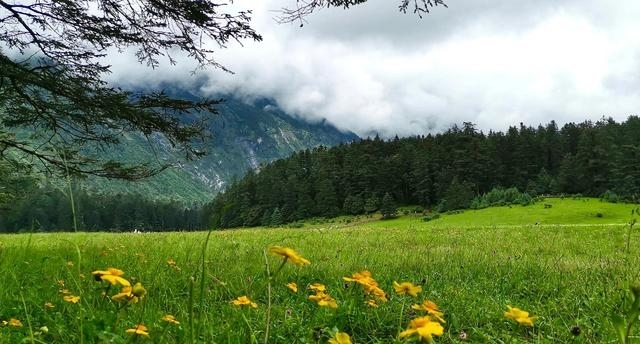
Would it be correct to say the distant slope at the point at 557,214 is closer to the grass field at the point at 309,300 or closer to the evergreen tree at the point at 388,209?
the evergreen tree at the point at 388,209

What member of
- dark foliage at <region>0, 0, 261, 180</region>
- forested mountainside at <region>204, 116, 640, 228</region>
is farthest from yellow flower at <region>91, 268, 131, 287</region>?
forested mountainside at <region>204, 116, 640, 228</region>

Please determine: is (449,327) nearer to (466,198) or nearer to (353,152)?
(466,198)

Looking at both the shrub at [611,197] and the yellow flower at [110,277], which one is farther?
the shrub at [611,197]

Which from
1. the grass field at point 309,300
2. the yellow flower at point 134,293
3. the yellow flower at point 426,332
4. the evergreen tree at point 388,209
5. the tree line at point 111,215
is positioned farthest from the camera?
the tree line at point 111,215

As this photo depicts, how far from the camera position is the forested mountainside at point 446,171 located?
8112 centimetres

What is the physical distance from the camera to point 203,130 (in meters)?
7.82

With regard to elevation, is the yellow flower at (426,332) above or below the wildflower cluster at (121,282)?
below

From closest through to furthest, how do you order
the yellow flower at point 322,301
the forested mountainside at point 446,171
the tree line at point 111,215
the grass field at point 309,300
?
the yellow flower at point 322,301, the grass field at point 309,300, the forested mountainside at point 446,171, the tree line at point 111,215

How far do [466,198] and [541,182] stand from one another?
15.3 m

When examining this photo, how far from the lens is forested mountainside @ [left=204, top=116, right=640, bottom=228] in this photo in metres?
81.1

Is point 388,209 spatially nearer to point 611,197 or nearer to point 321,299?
point 611,197

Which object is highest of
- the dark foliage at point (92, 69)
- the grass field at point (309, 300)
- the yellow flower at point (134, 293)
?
the dark foliage at point (92, 69)

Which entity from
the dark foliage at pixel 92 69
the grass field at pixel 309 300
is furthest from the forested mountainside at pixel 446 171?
the grass field at pixel 309 300

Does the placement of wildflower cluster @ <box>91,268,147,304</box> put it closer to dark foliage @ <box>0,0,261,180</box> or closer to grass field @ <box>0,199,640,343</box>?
grass field @ <box>0,199,640,343</box>
